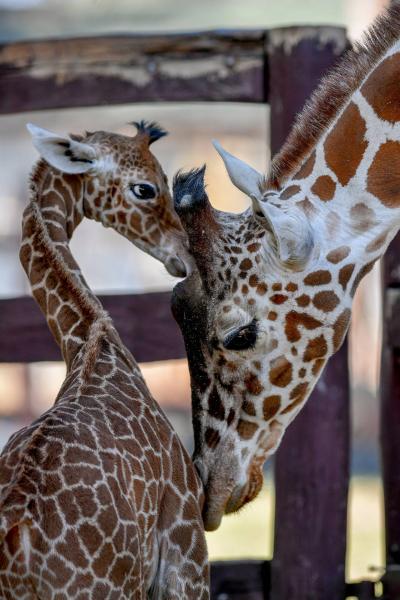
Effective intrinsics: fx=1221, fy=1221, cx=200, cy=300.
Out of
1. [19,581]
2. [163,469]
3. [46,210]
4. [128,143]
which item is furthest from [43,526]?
[128,143]

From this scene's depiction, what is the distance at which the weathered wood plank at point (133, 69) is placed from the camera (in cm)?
608

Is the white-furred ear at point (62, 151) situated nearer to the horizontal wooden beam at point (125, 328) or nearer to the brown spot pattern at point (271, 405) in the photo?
the horizontal wooden beam at point (125, 328)

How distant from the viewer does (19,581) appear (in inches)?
143

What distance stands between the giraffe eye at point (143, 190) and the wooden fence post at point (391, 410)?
53.9 inches

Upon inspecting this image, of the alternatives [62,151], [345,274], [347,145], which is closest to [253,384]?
[345,274]

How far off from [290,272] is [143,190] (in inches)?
41.5

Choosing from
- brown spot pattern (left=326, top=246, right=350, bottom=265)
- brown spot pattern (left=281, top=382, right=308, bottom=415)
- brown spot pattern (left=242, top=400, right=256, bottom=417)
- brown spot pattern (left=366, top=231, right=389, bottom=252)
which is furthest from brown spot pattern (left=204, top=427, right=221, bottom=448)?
brown spot pattern (left=366, top=231, right=389, bottom=252)

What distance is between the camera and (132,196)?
5.34 metres

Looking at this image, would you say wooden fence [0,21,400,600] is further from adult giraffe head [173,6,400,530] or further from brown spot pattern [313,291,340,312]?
brown spot pattern [313,291,340,312]

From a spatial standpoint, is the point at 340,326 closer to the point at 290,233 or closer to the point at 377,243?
Answer: the point at 377,243

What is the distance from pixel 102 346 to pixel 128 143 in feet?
3.79

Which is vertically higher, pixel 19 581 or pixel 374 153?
pixel 374 153

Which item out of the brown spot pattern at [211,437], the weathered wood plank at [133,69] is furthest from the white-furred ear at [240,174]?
the weathered wood plank at [133,69]

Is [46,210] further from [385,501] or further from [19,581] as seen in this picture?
[385,501]
